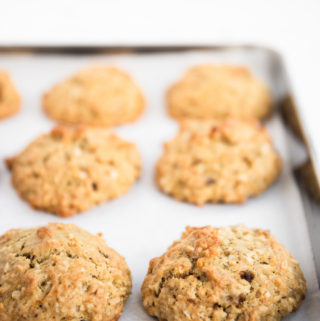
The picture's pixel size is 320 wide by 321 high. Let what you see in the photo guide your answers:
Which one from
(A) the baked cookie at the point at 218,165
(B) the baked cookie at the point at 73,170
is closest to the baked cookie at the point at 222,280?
(A) the baked cookie at the point at 218,165

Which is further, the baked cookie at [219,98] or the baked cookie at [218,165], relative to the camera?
the baked cookie at [219,98]

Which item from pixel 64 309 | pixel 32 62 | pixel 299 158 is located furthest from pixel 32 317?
pixel 32 62

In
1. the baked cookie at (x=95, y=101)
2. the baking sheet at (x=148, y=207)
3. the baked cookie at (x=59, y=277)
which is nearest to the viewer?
the baked cookie at (x=59, y=277)

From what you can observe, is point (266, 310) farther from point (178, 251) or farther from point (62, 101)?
point (62, 101)

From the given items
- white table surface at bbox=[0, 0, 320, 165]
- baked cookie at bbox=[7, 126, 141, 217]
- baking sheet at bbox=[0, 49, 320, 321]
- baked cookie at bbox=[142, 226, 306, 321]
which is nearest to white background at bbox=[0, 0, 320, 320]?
white table surface at bbox=[0, 0, 320, 165]

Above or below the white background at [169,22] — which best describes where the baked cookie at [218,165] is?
below

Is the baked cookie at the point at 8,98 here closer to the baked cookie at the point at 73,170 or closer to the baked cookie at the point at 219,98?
the baked cookie at the point at 73,170
